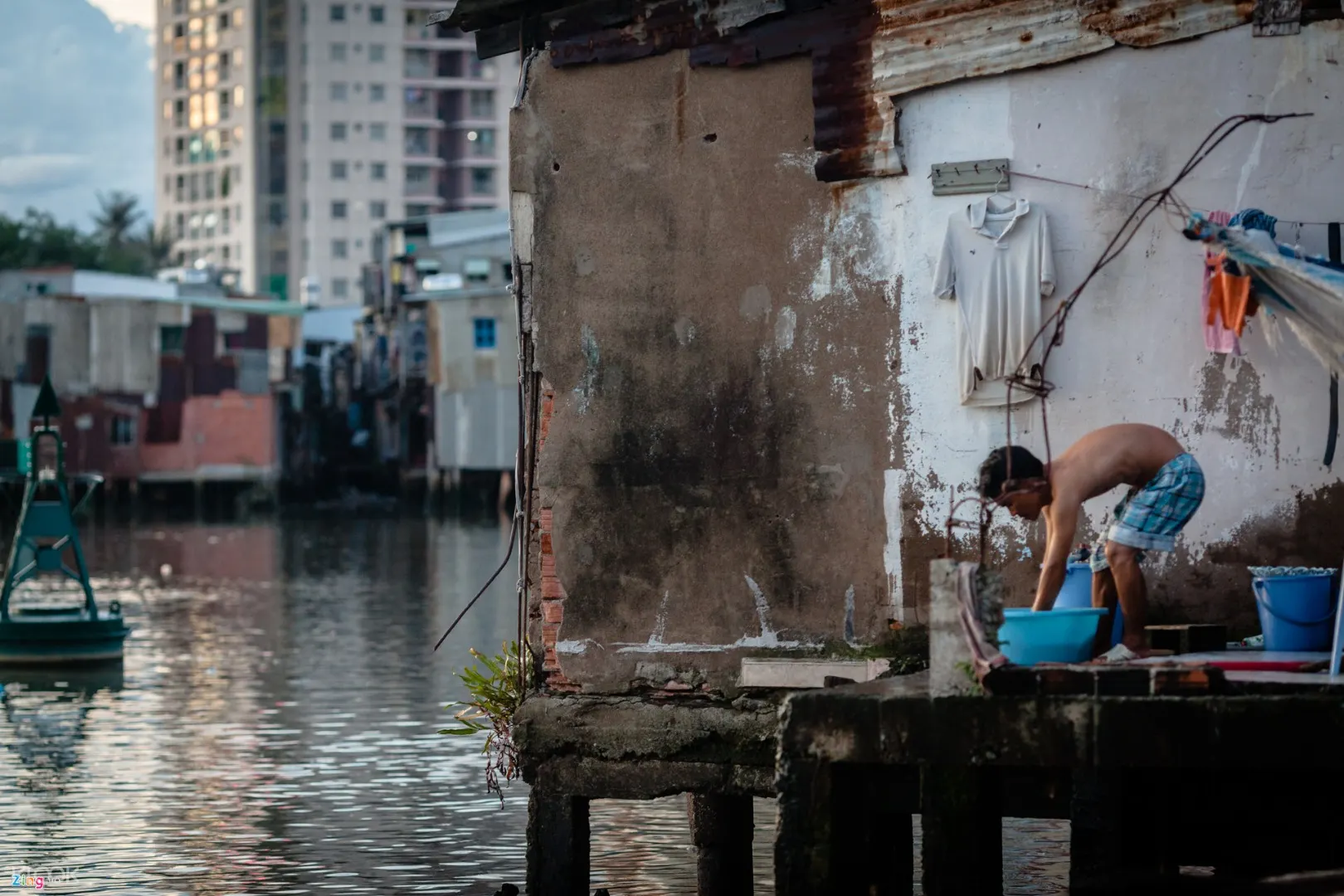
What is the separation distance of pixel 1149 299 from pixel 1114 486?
1.08 m

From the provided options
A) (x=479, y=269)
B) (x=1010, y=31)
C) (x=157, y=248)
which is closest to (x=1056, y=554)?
(x=1010, y=31)

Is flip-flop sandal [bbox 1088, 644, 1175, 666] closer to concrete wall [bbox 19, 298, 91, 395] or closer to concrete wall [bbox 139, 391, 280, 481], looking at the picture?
concrete wall [bbox 19, 298, 91, 395]

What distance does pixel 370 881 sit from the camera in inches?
533

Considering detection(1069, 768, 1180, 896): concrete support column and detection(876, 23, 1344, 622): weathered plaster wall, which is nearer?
detection(1069, 768, 1180, 896): concrete support column

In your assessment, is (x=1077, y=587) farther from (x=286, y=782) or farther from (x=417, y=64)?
(x=417, y=64)

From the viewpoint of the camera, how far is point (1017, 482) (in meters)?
9.97

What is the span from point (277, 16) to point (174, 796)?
11469 centimetres

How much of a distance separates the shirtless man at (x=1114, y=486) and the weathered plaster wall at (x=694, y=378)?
49.1 inches

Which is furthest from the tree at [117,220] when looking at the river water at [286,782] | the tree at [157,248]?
the river water at [286,782]

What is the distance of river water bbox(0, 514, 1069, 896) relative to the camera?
1374 centimetres

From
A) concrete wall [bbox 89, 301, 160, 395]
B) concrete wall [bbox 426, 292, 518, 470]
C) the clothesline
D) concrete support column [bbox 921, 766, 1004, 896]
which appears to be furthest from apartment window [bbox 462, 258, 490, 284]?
concrete support column [bbox 921, 766, 1004, 896]

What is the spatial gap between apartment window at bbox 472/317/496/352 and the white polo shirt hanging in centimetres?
6743

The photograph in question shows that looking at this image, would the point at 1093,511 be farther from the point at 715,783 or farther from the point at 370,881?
the point at 370,881

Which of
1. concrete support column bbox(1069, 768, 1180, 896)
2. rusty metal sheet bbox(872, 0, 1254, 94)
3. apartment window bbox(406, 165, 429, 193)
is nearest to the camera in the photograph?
concrete support column bbox(1069, 768, 1180, 896)
